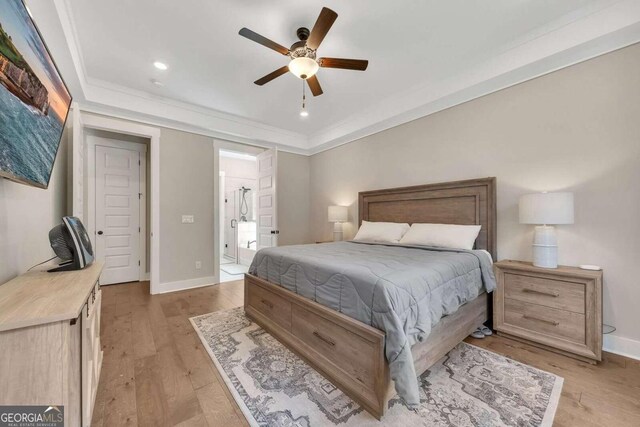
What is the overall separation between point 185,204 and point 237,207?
10.2 feet

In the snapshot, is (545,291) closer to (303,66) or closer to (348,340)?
(348,340)

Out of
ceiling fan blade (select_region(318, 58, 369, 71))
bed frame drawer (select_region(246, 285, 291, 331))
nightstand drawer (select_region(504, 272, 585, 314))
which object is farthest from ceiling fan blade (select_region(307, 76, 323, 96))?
nightstand drawer (select_region(504, 272, 585, 314))

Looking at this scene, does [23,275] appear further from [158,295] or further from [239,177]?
[239,177]

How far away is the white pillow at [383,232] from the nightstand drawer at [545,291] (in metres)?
1.22

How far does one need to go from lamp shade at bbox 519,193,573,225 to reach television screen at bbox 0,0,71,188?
11.1ft

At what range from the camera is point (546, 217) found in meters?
2.09

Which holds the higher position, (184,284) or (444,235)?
(444,235)

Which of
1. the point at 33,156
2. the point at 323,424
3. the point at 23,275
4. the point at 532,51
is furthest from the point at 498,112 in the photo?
the point at 23,275

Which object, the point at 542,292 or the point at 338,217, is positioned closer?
the point at 542,292

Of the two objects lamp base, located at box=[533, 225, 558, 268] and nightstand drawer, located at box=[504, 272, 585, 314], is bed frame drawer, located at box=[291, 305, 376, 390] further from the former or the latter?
lamp base, located at box=[533, 225, 558, 268]

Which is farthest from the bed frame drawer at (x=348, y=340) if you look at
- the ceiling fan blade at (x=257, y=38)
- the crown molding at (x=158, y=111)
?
the crown molding at (x=158, y=111)

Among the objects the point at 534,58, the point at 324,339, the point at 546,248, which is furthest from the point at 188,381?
the point at 534,58

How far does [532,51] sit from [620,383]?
2.74 metres

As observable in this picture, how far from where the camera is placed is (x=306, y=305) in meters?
1.90
